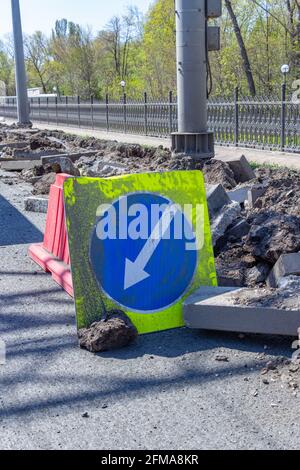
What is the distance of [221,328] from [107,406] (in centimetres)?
115

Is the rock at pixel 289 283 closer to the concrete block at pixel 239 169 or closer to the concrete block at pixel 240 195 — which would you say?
the concrete block at pixel 240 195

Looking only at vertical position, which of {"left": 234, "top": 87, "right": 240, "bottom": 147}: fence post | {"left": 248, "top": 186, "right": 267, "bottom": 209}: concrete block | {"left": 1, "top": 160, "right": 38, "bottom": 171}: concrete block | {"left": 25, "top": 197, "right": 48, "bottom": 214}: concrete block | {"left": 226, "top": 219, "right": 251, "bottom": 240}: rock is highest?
{"left": 234, "top": 87, "right": 240, "bottom": 147}: fence post

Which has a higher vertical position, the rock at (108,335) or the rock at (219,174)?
the rock at (219,174)

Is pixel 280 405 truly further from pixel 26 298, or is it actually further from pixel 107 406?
pixel 26 298

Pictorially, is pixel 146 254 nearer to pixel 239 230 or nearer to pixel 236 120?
pixel 239 230


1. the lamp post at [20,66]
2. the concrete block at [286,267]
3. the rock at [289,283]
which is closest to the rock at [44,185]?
the concrete block at [286,267]

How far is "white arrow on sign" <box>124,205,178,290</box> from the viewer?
4.57 m

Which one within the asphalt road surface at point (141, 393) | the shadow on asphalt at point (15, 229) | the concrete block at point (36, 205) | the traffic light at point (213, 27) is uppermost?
the traffic light at point (213, 27)

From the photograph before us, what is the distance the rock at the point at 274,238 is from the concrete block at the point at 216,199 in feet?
1.91

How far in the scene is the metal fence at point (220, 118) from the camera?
585 inches

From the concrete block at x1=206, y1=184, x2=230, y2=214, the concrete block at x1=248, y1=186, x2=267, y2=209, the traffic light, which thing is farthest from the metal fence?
the concrete block at x1=206, y1=184, x2=230, y2=214

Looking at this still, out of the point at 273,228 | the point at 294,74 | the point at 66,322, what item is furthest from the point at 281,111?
the point at 294,74

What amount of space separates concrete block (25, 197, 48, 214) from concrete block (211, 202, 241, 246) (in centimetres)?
420

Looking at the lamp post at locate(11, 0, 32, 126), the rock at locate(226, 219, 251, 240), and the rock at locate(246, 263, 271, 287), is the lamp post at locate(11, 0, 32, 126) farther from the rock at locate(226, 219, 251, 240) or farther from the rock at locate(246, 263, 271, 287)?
the rock at locate(246, 263, 271, 287)
